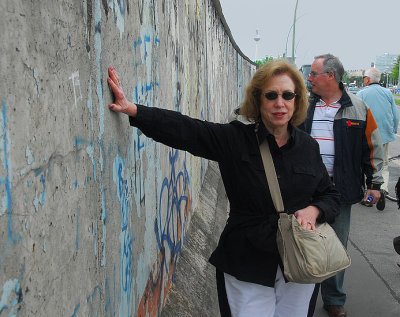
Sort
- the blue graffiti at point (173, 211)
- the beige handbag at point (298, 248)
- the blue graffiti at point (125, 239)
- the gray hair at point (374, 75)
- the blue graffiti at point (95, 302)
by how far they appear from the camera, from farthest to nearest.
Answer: the gray hair at point (374, 75) < the blue graffiti at point (173, 211) < the beige handbag at point (298, 248) < the blue graffiti at point (125, 239) < the blue graffiti at point (95, 302)

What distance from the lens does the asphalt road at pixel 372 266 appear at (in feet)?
12.9

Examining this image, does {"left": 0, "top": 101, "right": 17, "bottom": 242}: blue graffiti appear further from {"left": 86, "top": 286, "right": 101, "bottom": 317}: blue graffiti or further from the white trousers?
the white trousers

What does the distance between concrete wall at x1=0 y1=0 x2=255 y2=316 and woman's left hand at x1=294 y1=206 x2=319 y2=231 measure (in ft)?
2.53

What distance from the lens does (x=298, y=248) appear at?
2.13 meters

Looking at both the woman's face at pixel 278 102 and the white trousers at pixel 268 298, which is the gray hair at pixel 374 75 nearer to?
the woman's face at pixel 278 102

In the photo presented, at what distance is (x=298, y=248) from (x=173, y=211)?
1.38m

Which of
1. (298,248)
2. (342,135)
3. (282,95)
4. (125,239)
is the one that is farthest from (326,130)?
(125,239)

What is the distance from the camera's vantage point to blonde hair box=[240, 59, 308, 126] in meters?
2.38

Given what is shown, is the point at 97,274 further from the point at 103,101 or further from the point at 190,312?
the point at 190,312

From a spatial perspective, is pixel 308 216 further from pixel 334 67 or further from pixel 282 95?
pixel 334 67

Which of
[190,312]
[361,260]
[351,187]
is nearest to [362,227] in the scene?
[361,260]

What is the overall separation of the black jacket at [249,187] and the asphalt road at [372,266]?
6.12 ft

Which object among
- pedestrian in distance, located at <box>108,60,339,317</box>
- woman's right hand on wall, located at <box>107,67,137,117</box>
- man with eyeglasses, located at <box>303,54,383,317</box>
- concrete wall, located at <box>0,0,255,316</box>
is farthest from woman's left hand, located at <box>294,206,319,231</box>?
man with eyeglasses, located at <box>303,54,383,317</box>

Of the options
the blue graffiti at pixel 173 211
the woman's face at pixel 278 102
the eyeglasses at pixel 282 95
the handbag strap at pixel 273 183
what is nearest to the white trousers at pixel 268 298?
the handbag strap at pixel 273 183
